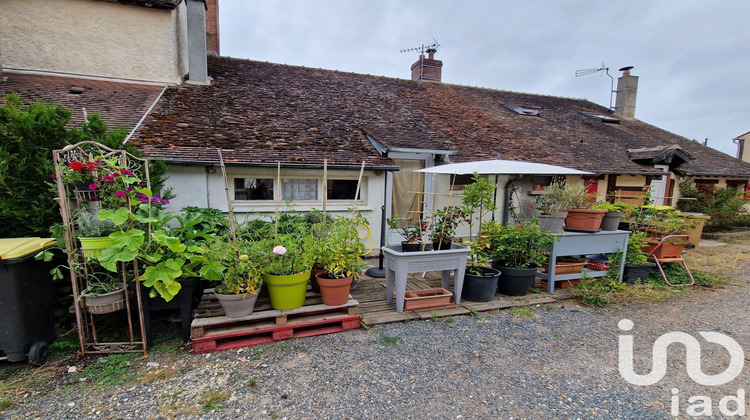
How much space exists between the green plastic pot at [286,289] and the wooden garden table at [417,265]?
1132 mm

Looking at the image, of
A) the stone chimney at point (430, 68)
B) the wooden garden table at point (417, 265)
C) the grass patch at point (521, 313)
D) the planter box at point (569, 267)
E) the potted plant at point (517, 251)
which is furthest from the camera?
the stone chimney at point (430, 68)

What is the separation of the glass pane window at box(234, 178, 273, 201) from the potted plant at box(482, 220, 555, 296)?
427cm

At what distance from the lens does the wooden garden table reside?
3.98 m

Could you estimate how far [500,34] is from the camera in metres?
12.9

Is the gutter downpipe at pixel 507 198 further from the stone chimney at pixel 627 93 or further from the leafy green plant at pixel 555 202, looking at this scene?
the stone chimney at pixel 627 93

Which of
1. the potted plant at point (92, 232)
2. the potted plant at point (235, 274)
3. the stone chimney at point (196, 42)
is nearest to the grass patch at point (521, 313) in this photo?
the potted plant at point (235, 274)

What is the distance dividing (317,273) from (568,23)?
35.6ft

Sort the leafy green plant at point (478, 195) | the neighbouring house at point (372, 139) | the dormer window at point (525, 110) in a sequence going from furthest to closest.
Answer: the dormer window at point (525, 110) → the neighbouring house at point (372, 139) → the leafy green plant at point (478, 195)

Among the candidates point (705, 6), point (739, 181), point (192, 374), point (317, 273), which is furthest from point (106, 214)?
point (739, 181)

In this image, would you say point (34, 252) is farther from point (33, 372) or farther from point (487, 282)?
point (487, 282)

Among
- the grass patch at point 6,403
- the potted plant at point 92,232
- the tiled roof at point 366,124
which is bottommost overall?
the grass patch at point 6,403

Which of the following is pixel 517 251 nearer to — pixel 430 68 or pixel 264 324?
pixel 264 324

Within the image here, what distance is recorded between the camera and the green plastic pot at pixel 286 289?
341 cm

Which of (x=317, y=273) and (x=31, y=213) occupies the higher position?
(x=31, y=213)
